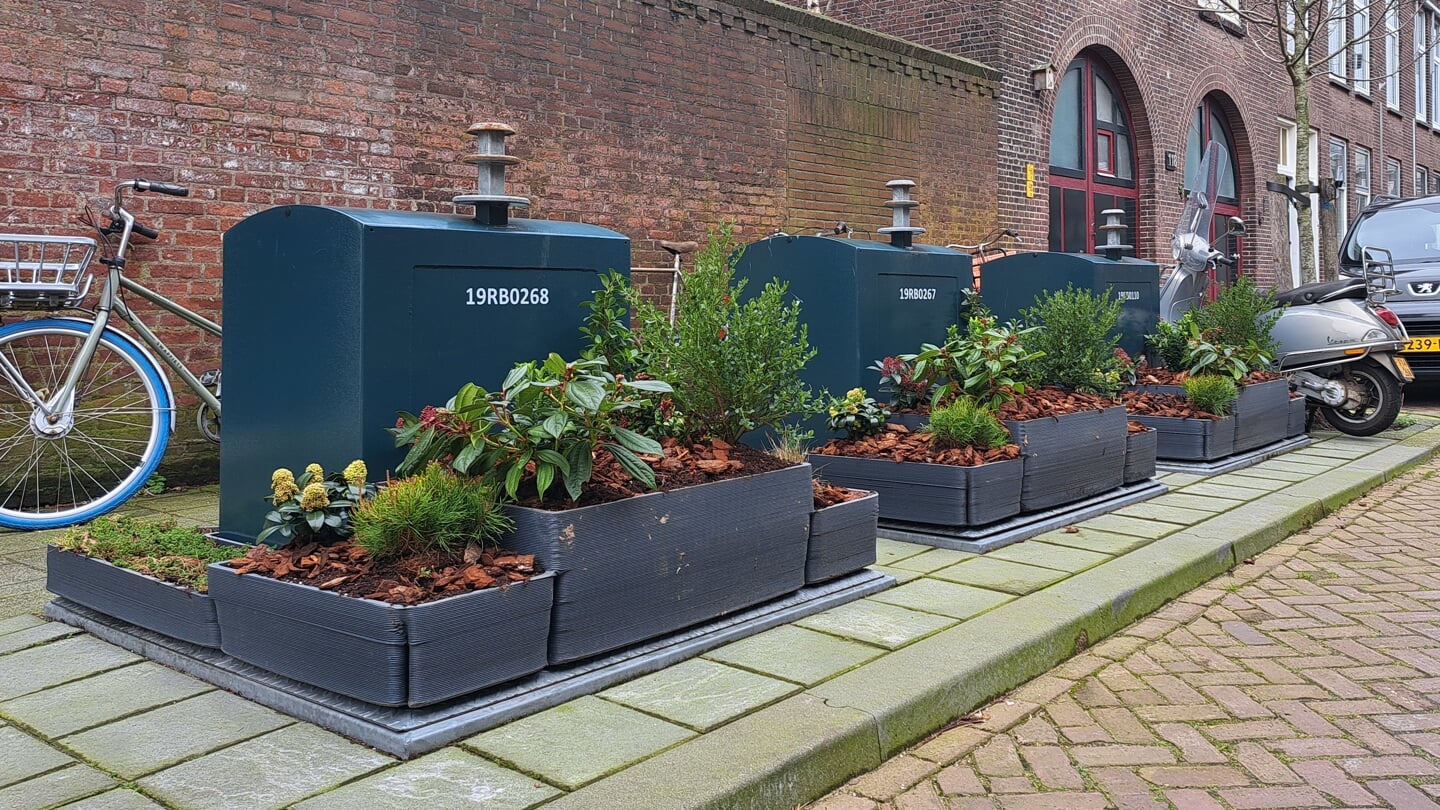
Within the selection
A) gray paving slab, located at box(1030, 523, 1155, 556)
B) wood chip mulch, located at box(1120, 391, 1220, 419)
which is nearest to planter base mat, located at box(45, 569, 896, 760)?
gray paving slab, located at box(1030, 523, 1155, 556)

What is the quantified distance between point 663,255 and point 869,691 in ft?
19.6

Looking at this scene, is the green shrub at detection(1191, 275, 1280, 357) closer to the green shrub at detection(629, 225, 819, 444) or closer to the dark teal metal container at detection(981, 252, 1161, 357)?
the dark teal metal container at detection(981, 252, 1161, 357)

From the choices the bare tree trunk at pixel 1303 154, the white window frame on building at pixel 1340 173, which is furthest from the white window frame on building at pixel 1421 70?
the bare tree trunk at pixel 1303 154

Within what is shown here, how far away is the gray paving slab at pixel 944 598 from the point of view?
3730 millimetres

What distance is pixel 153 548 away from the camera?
11.6 feet

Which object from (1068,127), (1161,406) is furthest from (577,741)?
(1068,127)

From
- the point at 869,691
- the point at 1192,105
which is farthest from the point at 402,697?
the point at 1192,105

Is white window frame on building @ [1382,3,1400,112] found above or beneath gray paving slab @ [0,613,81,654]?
above

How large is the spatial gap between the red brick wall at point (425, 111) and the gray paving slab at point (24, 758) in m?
1.27

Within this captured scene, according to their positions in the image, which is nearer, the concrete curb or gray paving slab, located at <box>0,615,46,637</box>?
the concrete curb

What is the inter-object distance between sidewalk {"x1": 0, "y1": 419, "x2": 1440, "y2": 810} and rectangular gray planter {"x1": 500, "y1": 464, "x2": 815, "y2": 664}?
6.2 inches

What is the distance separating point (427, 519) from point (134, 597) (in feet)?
3.47

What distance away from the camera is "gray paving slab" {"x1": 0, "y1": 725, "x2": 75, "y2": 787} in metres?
2.41

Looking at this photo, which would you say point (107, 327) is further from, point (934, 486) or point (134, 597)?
point (934, 486)
